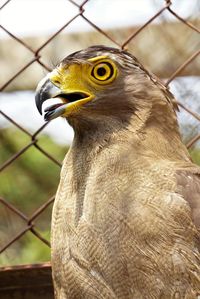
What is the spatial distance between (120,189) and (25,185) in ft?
9.36

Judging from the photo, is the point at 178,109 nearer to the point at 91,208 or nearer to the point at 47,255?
the point at 91,208

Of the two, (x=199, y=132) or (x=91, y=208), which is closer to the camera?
(x=91, y=208)

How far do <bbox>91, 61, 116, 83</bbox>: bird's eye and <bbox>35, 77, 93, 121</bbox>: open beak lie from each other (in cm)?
9

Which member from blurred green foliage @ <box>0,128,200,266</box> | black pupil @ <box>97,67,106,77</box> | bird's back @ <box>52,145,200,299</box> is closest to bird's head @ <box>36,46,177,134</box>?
black pupil @ <box>97,67,106,77</box>

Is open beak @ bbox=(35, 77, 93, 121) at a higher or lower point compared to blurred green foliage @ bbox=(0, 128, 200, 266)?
higher

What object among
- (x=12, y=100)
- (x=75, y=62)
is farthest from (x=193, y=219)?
(x=12, y=100)

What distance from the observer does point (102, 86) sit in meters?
4.59

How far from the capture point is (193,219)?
13.7 ft

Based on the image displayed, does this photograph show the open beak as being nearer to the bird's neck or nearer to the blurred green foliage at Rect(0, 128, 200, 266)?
the bird's neck

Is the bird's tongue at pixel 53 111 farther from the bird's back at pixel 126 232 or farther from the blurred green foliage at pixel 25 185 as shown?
the blurred green foliage at pixel 25 185

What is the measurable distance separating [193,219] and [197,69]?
227cm

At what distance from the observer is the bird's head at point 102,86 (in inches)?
176

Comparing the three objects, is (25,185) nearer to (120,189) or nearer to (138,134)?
(138,134)

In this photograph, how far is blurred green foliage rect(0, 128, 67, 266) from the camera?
6508 millimetres
